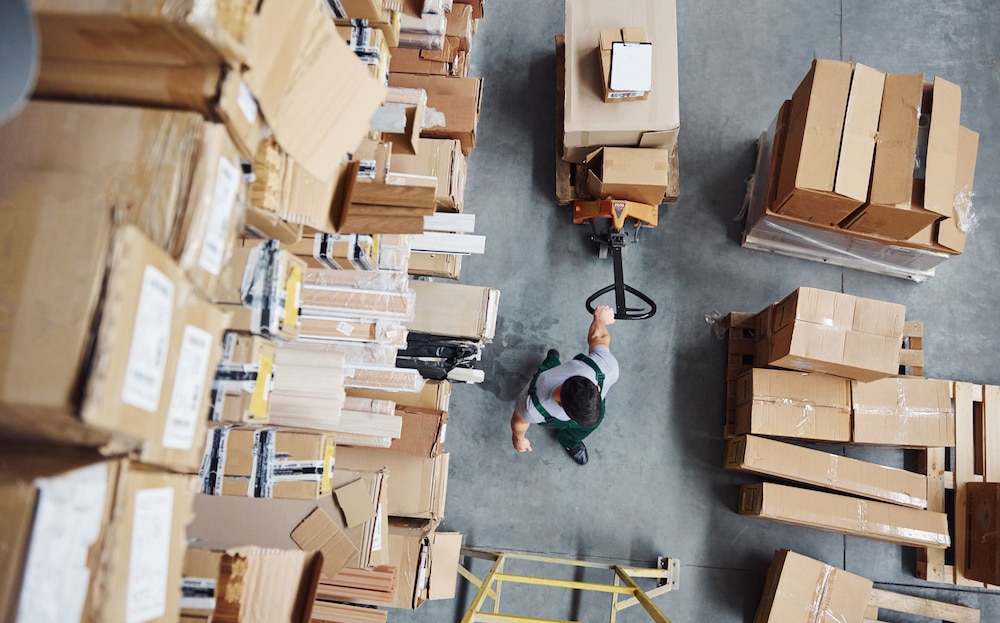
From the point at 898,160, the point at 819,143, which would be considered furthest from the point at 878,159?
the point at 819,143

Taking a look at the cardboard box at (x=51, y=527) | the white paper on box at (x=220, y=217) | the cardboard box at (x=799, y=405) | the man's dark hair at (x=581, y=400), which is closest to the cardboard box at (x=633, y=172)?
the cardboard box at (x=799, y=405)

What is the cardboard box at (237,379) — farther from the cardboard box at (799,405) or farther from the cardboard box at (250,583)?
the cardboard box at (799,405)

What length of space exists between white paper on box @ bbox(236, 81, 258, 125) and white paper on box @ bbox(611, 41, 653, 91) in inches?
111

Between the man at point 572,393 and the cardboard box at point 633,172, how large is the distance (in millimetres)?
909

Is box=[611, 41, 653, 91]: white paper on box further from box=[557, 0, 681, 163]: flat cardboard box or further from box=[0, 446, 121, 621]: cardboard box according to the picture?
box=[0, 446, 121, 621]: cardboard box

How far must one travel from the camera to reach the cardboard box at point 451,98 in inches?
158

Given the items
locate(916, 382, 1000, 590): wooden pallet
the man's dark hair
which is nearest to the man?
the man's dark hair

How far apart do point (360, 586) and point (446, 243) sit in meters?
1.99

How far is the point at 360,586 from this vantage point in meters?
3.25

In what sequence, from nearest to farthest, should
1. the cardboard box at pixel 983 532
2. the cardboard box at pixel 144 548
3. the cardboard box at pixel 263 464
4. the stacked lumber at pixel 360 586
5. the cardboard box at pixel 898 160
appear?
the cardboard box at pixel 144 548, the cardboard box at pixel 263 464, the stacked lumber at pixel 360 586, the cardboard box at pixel 898 160, the cardboard box at pixel 983 532

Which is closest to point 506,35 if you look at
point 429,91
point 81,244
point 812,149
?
point 429,91

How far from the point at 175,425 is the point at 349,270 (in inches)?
65.5

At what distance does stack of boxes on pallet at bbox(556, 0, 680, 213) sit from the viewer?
3.89m

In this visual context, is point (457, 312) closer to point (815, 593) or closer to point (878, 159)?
→ point (878, 159)
